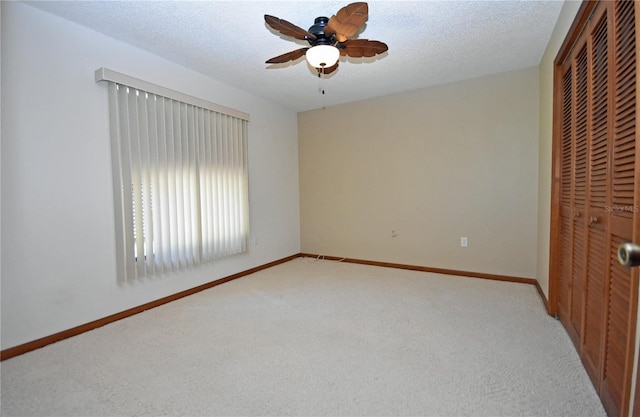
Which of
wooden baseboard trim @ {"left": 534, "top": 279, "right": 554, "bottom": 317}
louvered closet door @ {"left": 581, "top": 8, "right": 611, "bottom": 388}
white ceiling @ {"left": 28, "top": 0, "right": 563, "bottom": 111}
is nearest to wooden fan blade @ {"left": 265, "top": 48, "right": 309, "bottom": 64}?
white ceiling @ {"left": 28, "top": 0, "right": 563, "bottom": 111}

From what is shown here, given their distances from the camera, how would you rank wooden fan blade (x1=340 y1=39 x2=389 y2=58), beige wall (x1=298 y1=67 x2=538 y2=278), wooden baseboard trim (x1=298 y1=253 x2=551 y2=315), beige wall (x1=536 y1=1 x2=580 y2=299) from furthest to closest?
beige wall (x1=298 y1=67 x2=538 y2=278) < wooden baseboard trim (x1=298 y1=253 x2=551 y2=315) < beige wall (x1=536 y1=1 x2=580 y2=299) < wooden fan blade (x1=340 y1=39 x2=389 y2=58)

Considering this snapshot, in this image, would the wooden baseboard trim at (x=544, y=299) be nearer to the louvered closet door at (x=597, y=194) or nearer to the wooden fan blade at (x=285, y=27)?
the louvered closet door at (x=597, y=194)

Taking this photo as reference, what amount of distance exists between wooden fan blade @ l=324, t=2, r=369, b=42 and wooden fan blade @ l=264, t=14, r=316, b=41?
0.14m

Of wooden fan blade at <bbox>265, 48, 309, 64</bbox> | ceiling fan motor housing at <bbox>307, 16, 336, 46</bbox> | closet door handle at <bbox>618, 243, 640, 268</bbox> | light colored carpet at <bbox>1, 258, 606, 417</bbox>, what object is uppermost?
ceiling fan motor housing at <bbox>307, 16, 336, 46</bbox>

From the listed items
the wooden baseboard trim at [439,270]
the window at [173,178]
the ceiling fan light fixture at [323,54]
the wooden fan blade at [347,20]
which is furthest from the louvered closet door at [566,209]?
the window at [173,178]

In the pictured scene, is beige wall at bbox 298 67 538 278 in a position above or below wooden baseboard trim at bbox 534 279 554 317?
above

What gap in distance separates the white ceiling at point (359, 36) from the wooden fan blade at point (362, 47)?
263 mm

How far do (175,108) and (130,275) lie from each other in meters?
1.63

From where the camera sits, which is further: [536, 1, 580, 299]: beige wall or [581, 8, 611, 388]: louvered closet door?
[536, 1, 580, 299]: beige wall

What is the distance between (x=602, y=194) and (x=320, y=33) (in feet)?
6.19

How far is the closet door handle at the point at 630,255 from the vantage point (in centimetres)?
72

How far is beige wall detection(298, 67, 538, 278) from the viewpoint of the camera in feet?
11.1

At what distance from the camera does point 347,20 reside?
183 centimetres

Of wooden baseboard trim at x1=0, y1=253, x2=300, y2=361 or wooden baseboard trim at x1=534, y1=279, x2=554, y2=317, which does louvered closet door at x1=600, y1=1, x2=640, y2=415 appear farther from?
wooden baseboard trim at x1=0, y1=253, x2=300, y2=361
